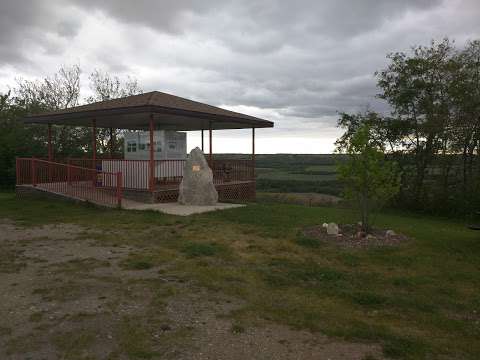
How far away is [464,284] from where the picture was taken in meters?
5.38

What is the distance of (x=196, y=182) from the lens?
1284cm

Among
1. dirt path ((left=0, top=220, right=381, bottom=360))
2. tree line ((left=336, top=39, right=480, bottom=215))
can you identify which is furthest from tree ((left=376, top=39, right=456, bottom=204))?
dirt path ((left=0, top=220, right=381, bottom=360))

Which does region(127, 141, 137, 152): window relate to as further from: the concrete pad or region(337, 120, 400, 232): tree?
region(337, 120, 400, 232): tree

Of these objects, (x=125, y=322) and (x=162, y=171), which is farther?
(x=162, y=171)

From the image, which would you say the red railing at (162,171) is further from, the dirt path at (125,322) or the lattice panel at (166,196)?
the dirt path at (125,322)

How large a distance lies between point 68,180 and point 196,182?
194 inches

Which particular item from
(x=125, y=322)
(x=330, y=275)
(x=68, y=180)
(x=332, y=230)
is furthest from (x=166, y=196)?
(x=125, y=322)

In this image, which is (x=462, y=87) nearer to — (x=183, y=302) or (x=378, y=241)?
(x=378, y=241)

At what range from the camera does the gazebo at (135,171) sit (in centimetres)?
1293

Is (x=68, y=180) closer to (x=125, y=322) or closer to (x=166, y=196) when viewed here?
(x=166, y=196)

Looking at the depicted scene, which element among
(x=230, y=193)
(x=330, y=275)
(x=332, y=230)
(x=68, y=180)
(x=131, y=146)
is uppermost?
(x=131, y=146)

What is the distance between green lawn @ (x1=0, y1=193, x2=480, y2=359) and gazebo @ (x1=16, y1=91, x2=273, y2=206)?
330 centimetres

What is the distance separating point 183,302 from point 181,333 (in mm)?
829

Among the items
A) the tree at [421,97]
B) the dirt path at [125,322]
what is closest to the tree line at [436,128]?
the tree at [421,97]
